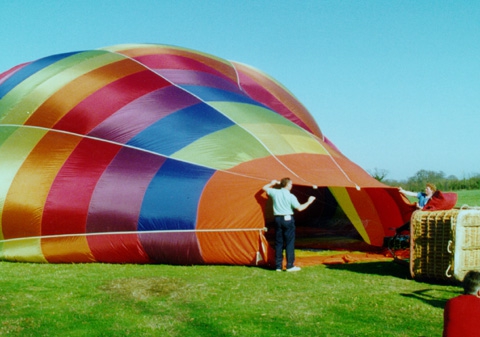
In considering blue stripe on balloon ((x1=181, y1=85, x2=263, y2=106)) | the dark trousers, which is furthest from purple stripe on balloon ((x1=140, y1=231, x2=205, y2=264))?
blue stripe on balloon ((x1=181, y1=85, x2=263, y2=106))

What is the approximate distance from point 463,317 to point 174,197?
572cm

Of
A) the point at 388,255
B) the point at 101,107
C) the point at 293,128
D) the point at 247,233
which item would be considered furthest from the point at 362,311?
the point at 101,107

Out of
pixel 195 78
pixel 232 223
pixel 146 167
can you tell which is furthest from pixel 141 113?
pixel 232 223

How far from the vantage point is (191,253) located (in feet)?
27.3

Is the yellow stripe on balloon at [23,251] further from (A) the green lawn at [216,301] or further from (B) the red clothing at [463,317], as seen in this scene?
(B) the red clothing at [463,317]

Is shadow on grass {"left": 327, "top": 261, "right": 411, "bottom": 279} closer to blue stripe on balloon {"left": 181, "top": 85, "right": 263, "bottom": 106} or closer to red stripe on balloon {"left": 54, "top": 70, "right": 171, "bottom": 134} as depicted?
blue stripe on balloon {"left": 181, "top": 85, "right": 263, "bottom": 106}

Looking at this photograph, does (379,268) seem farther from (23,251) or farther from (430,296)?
(23,251)

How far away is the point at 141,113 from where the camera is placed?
9.54 m

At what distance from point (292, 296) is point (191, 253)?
228cm

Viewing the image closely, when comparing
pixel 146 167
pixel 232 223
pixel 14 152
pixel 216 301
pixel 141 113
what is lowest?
pixel 216 301

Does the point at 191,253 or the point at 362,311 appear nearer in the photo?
the point at 362,311

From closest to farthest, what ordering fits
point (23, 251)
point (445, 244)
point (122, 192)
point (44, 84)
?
point (445, 244)
point (122, 192)
point (23, 251)
point (44, 84)

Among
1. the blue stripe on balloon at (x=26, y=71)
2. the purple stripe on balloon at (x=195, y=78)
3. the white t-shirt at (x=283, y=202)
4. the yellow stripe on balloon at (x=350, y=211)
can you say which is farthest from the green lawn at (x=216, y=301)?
the blue stripe on balloon at (x=26, y=71)

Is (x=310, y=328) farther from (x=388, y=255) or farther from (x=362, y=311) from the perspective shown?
(x=388, y=255)
